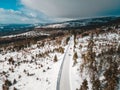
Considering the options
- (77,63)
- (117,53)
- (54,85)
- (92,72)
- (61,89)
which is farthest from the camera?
(117,53)

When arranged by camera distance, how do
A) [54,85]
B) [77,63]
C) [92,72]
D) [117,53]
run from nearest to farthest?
[54,85], [92,72], [77,63], [117,53]

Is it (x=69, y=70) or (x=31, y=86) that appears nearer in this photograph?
(x=31, y=86)

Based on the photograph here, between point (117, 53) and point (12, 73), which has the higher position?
point (117, 53)

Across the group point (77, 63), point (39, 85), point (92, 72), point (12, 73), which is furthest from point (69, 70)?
point (12, 73)

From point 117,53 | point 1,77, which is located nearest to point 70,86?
point 1,77

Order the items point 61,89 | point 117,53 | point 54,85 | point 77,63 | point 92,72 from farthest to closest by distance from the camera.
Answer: point 117,53, point 77,63, point 92,72, point 54,85, point 61,89

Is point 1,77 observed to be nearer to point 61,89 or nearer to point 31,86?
point 31,86

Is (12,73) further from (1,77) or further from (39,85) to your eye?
(39,85)

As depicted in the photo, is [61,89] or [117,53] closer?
[61,89]

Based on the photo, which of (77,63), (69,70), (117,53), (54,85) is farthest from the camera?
(117,53)
